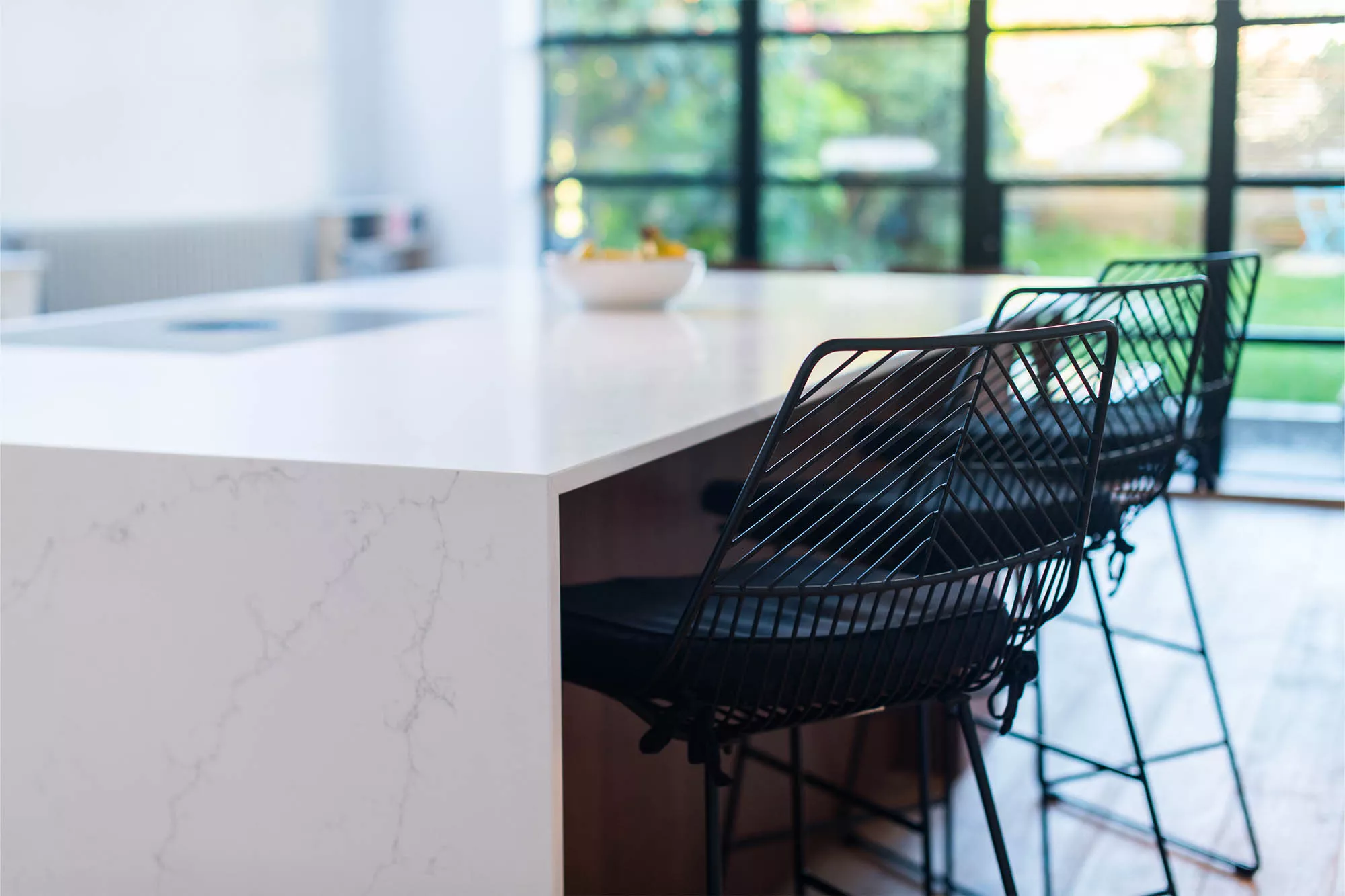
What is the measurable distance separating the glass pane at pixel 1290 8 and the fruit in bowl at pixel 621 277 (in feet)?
10.8

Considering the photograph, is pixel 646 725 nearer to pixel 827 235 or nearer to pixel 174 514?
pixel 174 514

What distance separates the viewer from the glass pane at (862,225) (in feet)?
18.3

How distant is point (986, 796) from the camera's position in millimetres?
1467

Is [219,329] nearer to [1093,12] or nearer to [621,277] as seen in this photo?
[621,277]

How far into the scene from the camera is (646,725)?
1.88 metres

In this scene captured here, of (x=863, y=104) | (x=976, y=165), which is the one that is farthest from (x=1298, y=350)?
(x=863, y=104)

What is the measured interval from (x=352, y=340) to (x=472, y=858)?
1.09 meters

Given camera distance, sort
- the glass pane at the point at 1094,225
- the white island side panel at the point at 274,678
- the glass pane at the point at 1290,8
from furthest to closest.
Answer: the glass pane at the point at 1094,225, the glass pane at the point at 1290,8, the white island side panel at the point at 274,678

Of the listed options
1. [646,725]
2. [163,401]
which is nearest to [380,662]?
[163,401]

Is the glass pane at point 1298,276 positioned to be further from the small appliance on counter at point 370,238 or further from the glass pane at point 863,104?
the small appliance on counter at point 370,238

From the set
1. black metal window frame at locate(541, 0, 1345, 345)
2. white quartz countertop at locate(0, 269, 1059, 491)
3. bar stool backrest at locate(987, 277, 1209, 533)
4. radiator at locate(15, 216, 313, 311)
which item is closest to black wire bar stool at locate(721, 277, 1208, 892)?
bar stool backrest at locate(987, 277, 1209, 533)

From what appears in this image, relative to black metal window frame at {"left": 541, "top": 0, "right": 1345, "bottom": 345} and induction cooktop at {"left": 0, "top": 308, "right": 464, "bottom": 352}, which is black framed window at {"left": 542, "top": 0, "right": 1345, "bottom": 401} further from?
induction cooktop at {"left": 0, "top": 308, "right": 464, "bottom": 352}

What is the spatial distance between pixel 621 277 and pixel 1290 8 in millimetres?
3520

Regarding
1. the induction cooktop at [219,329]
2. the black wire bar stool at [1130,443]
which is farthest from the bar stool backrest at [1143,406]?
the induction cooktop at [219,329]
